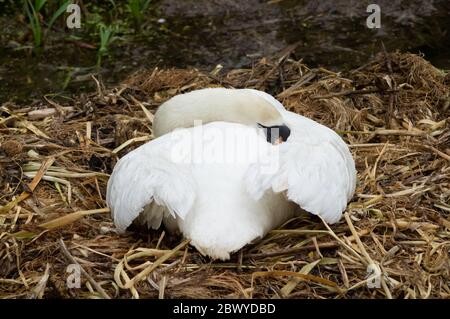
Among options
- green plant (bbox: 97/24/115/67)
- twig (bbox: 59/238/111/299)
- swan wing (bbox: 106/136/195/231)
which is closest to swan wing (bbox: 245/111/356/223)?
swan wing (bbox: 106/136/195/231)

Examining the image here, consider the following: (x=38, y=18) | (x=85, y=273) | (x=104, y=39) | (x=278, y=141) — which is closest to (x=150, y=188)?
(x=85, y=273)

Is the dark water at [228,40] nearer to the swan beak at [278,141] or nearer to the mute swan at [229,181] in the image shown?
the swan beak at [278,141]

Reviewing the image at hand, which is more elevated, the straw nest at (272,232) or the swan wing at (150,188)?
the swan wing at (150,188)

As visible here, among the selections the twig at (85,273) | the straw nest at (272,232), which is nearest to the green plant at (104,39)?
the straw nest at (272,232)

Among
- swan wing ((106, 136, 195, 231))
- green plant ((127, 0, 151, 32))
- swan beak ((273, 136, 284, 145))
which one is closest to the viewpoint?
swan wing ((106, 136, 195, 231))

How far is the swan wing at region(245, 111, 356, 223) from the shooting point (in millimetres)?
3389

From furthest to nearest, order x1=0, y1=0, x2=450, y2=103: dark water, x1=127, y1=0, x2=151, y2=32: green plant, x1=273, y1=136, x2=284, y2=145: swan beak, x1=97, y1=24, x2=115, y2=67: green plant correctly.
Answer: x1=127, y1=0, x2=151, y2=32: green plant
x1=0, y1=0, x2=450, y2=103: dark water
x1=97, y1=24, x2=115, y2=67: green plant
x1=273, y1=136, x2=284, y2=145: swan beak

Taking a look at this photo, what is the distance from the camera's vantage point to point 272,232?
369 cm

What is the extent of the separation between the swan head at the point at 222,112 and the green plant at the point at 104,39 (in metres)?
2.11

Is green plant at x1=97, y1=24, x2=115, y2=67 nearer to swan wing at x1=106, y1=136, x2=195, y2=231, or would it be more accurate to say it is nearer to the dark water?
the dark water

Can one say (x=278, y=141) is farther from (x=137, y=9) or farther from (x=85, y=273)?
(x=137, y=9)

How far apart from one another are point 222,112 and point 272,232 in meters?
0.72

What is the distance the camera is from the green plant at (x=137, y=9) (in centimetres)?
677

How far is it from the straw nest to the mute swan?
0.43ft
